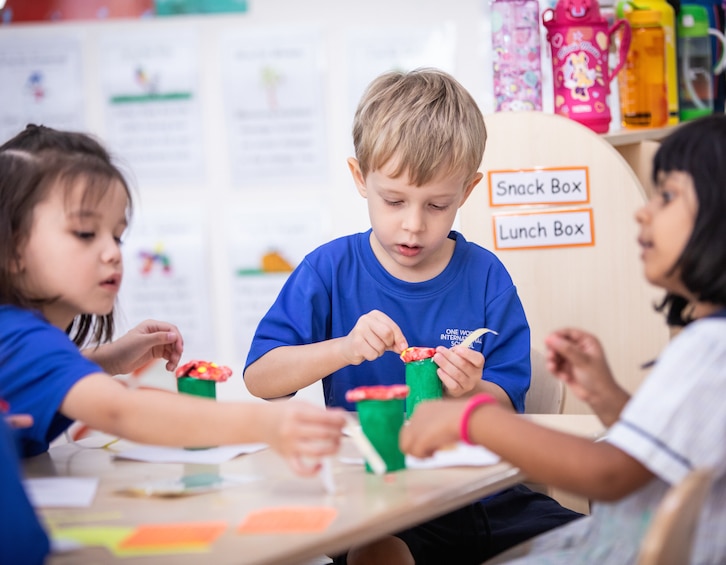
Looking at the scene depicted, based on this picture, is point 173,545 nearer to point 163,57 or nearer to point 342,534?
point 342,534

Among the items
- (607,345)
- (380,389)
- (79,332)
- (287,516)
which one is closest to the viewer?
(287,516)

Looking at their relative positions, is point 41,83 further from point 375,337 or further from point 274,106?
point 375,337

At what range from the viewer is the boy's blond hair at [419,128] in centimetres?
165

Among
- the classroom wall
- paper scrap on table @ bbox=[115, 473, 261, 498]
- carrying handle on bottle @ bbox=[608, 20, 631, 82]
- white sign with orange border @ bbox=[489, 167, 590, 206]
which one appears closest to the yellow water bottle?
carrying handle on bottle @ bbox=[608, 20, 631, 82]

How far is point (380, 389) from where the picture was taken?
1208 millimetres

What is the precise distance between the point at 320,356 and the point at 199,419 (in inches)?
19.0

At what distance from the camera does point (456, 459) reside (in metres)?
1.25

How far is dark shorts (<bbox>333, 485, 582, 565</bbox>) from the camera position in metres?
1.58

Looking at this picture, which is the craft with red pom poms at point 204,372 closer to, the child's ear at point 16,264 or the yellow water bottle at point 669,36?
the child's ear at point 16,264

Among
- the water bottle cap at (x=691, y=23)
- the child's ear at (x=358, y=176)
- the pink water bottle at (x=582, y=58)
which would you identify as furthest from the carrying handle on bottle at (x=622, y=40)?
the child's ear at (x=358, y=176)

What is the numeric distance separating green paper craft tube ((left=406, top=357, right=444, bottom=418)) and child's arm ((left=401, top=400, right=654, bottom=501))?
0.25 metres

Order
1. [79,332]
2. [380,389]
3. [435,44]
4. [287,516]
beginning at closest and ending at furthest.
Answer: [287,516], [380,389], [79,332], [435,44]

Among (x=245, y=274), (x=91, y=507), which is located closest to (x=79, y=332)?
(x=91, y=507)

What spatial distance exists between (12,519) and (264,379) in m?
0.82
